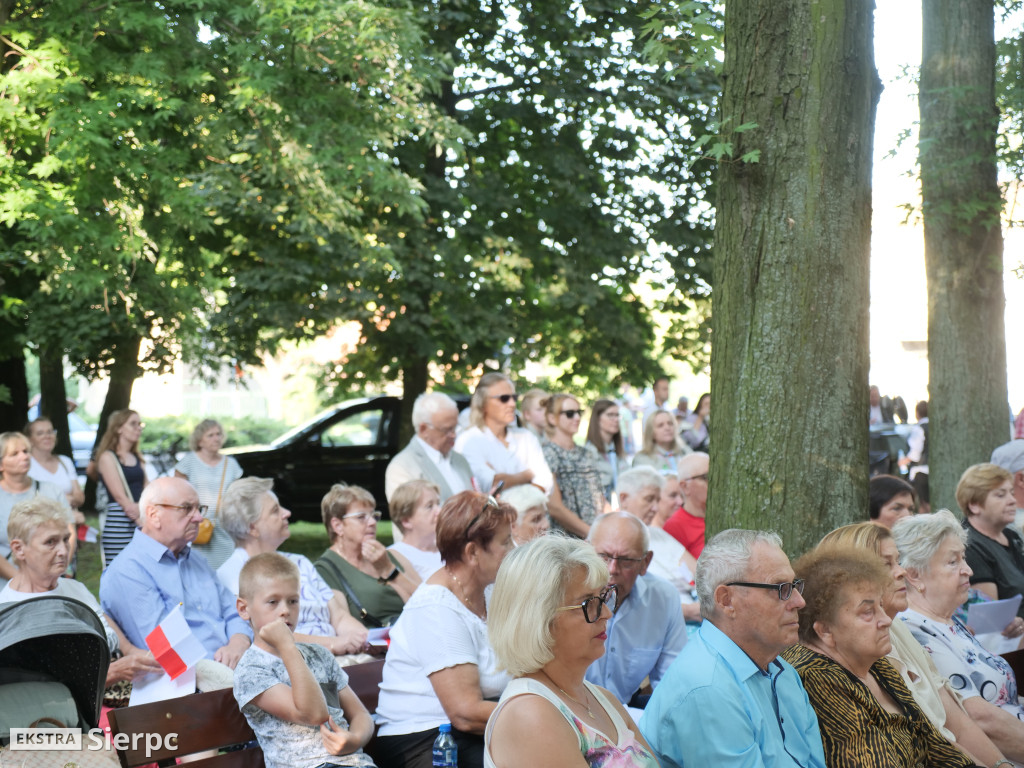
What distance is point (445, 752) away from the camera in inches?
167

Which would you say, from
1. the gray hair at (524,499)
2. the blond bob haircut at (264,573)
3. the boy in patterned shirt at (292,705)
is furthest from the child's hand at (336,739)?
the gray hair at (524,499)

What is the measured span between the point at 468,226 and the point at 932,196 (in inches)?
280

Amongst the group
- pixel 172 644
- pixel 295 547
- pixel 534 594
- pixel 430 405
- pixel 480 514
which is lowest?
pixel 295 547

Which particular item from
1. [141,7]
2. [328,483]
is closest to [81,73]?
[141,7]

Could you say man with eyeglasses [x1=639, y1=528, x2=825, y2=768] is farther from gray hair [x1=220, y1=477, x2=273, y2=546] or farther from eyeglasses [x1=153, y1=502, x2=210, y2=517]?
gray hair [x1=220, y1=477, x2=273, y2=546]

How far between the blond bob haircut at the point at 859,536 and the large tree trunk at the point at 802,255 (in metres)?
0.30

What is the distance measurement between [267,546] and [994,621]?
13.1 feet

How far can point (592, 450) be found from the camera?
992 cm

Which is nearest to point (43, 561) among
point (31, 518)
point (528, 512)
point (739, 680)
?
point (31, 518)

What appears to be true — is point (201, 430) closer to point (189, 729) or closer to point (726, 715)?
point (189, 729)

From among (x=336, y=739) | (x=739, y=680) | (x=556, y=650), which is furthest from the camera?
(x=336, y=739)

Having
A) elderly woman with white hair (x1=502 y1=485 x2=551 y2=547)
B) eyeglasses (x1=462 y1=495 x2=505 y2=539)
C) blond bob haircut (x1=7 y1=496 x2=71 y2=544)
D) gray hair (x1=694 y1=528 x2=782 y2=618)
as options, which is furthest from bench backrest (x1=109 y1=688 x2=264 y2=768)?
elderly woman with white hair (x1=502 y1=485 x2=551 y2=547)

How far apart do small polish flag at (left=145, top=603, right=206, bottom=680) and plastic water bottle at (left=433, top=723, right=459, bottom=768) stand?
140cm

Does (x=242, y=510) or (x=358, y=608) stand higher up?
(x=242, y=510)
